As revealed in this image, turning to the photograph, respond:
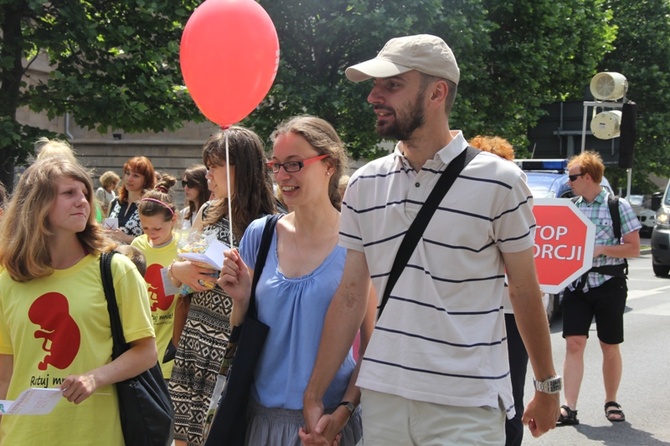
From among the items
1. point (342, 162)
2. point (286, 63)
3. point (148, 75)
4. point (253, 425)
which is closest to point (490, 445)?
point (253, 425)

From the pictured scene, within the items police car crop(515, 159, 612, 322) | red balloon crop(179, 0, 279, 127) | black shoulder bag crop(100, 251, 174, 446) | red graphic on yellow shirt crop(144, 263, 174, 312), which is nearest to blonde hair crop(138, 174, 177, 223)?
red graphic on yellow shirt crop(144, 263, 174, 312)

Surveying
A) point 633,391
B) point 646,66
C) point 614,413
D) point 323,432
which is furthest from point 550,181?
point 646,66

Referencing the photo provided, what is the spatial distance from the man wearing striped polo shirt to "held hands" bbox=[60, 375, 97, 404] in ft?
2.63

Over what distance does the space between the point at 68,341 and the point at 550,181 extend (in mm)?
10681

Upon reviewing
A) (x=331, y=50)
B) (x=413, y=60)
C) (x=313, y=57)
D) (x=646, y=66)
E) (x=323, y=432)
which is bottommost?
(x=323, y=432)

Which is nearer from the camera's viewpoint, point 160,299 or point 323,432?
point 323,432

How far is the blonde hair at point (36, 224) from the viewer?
12.0 ft

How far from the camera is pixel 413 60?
3227 mm

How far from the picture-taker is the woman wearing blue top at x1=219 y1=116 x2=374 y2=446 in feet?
11.3

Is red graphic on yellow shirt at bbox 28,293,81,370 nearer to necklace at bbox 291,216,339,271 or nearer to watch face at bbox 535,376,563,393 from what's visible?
necklace at bbox 291,216,339,271

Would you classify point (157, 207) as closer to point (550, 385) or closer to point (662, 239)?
point (550, 385)

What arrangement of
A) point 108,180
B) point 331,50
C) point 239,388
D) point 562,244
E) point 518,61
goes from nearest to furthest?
point 239,388 → point 562,244 → point 108,180 → point 331,50 → point 518,61

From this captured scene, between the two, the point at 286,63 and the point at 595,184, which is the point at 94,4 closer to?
the point at 286,63

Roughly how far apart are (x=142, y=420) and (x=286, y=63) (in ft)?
61.9
